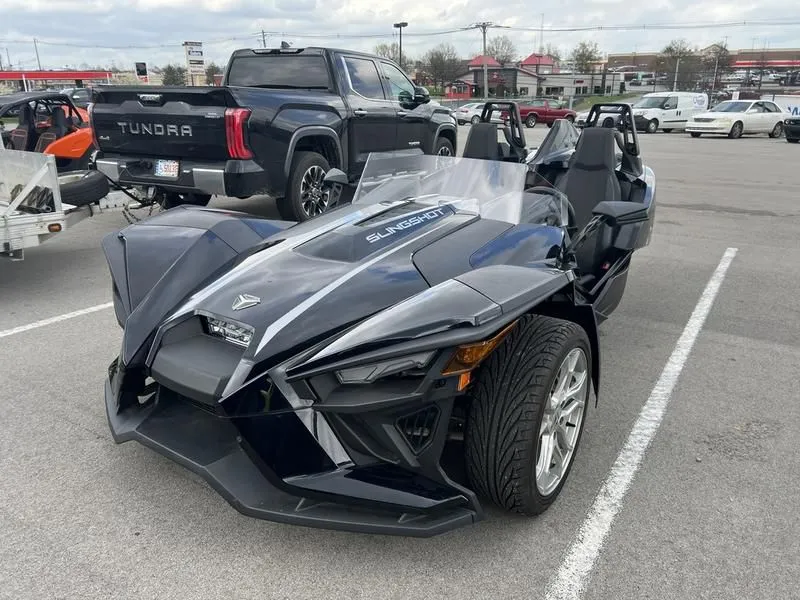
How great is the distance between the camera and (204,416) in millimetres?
2578

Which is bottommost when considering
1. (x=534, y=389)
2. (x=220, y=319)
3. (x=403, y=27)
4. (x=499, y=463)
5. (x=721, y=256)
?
(x=721, y=256)

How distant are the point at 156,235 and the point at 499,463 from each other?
6.76 feet

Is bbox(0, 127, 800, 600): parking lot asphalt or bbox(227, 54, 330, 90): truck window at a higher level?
bbox(227, 54, 330, 90): truck window

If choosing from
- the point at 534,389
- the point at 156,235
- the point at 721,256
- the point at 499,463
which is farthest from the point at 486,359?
the point at 721,256

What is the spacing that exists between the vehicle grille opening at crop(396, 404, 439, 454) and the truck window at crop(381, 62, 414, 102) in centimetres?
757

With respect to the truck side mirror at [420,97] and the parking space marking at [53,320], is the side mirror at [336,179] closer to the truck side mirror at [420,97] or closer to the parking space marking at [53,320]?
the parking space marking at [53,320]

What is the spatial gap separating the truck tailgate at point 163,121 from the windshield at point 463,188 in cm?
329

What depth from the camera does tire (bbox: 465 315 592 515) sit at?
7.78ft

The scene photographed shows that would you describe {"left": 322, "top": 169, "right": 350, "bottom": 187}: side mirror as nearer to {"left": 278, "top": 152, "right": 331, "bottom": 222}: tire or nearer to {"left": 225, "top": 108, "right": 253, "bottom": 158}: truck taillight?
{"left": 225, "top": 108, "right": 253, "bottom": 158}: truck taillight

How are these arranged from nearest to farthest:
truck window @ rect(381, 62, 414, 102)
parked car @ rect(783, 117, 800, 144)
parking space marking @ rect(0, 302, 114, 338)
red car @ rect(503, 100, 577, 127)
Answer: parking space marking @ rect(0, 302, 114, 338) < truck window @ rect(381, 62, 414, 102) < parked car @ rect(783, 117, 800, 144) < red car @ rect(503, 100, 577, 127)

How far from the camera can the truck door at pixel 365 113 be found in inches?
326

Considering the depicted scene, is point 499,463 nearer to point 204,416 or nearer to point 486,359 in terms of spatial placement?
point 486,359

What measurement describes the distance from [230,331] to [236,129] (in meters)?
4.57

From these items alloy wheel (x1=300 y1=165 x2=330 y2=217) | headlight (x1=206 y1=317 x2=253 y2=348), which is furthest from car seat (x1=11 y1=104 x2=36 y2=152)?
headlight (x1=206 y1=317 x2=253 y2=348)
